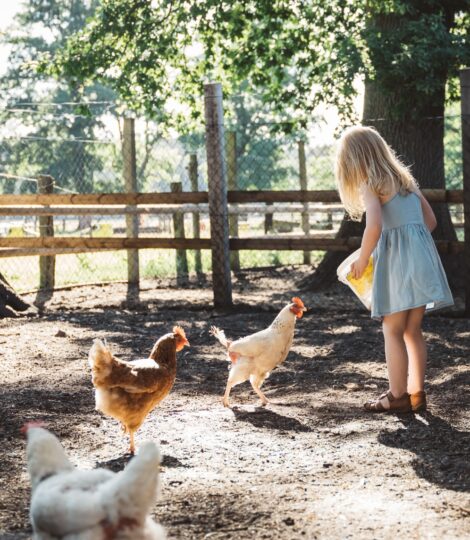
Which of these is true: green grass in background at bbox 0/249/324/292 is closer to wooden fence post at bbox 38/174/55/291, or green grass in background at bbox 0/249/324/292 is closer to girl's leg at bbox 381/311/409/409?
wooden fence post at bbox 38/174/55/291

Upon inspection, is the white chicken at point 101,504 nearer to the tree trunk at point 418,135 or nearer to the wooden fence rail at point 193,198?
the wooden fence rail at point 193,198

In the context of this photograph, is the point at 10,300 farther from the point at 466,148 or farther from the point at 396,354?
the point at 396,354

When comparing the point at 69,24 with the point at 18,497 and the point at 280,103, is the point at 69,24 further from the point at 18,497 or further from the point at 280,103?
the point at 18,497

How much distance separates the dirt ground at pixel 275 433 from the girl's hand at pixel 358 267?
869 mm

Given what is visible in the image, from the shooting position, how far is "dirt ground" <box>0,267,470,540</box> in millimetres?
3670

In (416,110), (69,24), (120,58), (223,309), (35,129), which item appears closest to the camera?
(223,309)

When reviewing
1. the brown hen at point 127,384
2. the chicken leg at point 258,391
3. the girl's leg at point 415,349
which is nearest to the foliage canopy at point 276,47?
the girl's leg at point 415,349

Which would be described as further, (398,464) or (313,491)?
(398,464)

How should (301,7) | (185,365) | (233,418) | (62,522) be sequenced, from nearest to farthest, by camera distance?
(62,522) < (233,418) < (185,365) < (301,7)

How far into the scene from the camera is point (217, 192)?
9.58 m

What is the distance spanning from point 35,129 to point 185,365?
37011 millimetres

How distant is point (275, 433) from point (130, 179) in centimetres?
719

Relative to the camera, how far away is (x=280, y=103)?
11.5 m

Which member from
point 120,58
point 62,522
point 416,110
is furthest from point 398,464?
point 120,58
